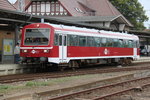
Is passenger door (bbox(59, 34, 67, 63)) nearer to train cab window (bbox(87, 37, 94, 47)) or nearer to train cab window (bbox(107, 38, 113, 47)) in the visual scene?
train cab window (bbox(87, 37, 94, 47))

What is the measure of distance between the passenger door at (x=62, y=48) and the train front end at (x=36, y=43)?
832mm

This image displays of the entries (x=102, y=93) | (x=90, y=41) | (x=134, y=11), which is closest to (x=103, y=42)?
(x=90, y=41)

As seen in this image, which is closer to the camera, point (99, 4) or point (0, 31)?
point (0, 31)

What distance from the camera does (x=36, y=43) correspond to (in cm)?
1819

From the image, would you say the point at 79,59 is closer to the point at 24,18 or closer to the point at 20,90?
the point at 24,18

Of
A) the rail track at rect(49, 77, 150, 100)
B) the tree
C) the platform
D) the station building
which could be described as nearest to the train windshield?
the platform

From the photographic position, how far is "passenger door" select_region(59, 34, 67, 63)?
18.4m

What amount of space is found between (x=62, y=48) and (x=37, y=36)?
167 cm

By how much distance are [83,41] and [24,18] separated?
4252 mm

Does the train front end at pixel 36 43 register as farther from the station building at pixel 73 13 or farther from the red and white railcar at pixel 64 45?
the station building at pixel 73 13

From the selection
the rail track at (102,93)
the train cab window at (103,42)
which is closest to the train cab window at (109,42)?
the train cab window at (103,42)

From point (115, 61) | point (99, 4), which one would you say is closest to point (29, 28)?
point (115, 61)

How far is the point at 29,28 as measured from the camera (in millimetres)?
18656

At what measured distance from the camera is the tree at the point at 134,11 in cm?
7019
